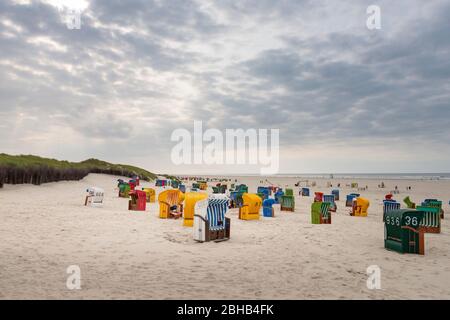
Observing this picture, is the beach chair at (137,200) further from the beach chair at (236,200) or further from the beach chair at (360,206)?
the beach chair at (360,206)

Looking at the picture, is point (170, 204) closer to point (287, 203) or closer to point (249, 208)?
point (249, 208)

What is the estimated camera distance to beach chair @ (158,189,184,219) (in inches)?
606

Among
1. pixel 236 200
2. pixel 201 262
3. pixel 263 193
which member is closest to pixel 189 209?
pixel 201 262

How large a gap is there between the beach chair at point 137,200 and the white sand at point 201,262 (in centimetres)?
448

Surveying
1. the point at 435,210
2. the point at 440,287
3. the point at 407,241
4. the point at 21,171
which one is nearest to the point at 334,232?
the point at 407,241

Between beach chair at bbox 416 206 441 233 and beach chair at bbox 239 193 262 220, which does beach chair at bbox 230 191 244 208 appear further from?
beach chair at bbox 416 206 441 233

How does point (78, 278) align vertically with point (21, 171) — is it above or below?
below

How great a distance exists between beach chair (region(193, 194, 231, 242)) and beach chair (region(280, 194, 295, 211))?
10.4 meters

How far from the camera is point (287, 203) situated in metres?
21.0
